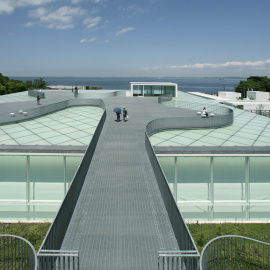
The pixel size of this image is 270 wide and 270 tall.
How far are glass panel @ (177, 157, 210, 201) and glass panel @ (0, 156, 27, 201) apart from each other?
30.8 feet

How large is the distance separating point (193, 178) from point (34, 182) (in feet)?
31.6

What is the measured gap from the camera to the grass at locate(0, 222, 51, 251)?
14148 millimetres

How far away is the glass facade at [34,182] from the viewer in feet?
59.6

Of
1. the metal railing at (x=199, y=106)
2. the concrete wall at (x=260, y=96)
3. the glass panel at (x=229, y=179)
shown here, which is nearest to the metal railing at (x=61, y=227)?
the glass panel at (x=229, y=179)

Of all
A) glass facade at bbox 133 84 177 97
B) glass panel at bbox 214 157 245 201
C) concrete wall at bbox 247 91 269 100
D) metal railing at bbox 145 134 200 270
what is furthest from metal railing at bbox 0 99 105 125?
concrete wall at bbox 247 91 269 100

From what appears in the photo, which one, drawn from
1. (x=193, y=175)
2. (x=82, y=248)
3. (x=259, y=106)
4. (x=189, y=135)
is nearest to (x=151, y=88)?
(x=259, y=106)

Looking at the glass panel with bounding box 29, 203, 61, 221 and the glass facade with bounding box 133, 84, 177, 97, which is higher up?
the glass facade with bounding box 133, 84, 177, 97

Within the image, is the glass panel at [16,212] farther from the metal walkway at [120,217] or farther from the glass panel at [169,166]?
the glass panel at [169,166]

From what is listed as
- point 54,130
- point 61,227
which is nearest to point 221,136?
point 54,130

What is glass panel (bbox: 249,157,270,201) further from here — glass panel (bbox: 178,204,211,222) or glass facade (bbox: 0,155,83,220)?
glass facade (bbox: 0,155,83,220)

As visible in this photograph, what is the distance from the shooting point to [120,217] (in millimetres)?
11102

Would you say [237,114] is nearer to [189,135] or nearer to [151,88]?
[189,135]

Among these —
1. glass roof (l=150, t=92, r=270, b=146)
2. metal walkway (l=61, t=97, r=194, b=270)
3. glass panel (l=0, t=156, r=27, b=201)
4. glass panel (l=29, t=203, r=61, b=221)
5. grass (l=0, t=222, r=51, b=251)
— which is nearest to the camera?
metal walkway (l=61, t=97, r=194, b=270)

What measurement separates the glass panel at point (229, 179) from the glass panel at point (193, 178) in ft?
2.08
